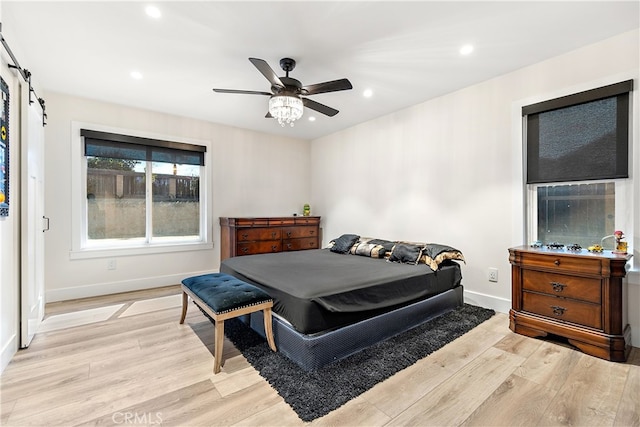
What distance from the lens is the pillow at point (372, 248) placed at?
363 centimetres

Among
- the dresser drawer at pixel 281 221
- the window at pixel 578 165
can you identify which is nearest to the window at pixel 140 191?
the dresser drawer at pixel 281 221

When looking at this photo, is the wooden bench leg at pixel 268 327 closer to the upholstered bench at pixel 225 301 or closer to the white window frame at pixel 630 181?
the upholstered bench at pixel 225 301

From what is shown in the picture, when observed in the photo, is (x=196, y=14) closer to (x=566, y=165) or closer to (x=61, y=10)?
(x=61, y=10)

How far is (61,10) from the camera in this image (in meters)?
2.11

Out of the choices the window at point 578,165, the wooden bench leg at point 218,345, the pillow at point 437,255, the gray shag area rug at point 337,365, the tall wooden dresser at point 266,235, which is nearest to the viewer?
the gray shag area rug at point 337,365

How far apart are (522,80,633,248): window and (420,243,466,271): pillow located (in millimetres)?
770

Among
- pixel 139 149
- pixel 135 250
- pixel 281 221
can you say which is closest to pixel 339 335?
pixel 281 221

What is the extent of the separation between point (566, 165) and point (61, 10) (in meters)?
4.49

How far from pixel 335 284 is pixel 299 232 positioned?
298cm

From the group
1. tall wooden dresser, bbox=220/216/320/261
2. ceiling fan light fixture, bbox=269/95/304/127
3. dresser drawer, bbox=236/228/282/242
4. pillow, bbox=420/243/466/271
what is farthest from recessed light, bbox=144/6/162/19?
pillow, bbox=420/243/466/271

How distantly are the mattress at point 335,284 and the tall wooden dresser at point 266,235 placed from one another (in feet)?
3.69

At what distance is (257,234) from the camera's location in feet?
15.5

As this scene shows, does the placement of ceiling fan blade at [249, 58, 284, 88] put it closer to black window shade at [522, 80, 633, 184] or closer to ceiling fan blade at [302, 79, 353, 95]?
ceiling fan blade at [302, 79, 353, 95]

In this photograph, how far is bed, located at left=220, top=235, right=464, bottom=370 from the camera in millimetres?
2098
